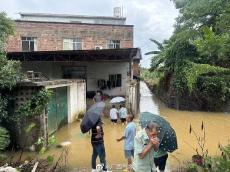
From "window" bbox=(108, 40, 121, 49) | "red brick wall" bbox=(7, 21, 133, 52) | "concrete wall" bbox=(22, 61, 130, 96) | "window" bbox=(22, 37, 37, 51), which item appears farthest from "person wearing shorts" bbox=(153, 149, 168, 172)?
"window" bbox=(22, 37, 37, 51)

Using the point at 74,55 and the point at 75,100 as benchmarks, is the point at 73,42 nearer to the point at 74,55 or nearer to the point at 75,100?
the point at 74,55

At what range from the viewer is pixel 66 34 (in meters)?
Result: 31.0

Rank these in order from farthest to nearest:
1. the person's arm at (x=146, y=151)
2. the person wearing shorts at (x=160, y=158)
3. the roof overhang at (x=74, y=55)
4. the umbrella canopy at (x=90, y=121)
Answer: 1. the roof overhang at (x=74, y=55)
2. the umbrella canopy at (x=90, y=121)
3. the person wearing shorts at (x=160, y=158)
4. the person's arm at (x=146, y=151)

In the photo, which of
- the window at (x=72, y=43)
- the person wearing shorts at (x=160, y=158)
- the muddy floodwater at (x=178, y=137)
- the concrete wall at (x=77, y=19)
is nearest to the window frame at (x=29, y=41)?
the window at (x=72, y=43)

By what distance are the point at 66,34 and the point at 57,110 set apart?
15.8 metres

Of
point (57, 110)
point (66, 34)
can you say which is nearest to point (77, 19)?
point (66, 34)

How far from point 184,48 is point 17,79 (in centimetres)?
1609

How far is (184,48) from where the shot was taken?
83.7ft

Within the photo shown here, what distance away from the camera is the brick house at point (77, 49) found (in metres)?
24.5

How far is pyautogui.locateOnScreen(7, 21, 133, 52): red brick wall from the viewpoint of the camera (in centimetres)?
3068

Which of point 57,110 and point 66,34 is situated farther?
point 66,34

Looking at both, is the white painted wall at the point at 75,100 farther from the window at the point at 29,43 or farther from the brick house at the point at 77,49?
the window at the point at 29,43

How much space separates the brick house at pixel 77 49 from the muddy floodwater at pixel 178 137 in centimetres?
484

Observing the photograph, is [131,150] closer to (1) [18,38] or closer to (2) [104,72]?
(2) [104,72]
